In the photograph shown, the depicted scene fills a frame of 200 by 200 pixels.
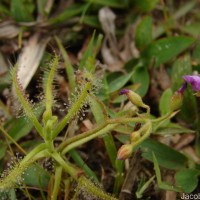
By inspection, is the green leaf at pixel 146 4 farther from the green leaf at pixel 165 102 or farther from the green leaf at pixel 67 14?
the green leaf at pixel 165 102

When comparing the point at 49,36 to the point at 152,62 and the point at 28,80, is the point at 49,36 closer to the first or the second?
the point at 28,80

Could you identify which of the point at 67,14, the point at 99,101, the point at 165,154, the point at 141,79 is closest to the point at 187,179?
the point at 165,154

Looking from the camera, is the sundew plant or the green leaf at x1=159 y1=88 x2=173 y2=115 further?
the green leaf at x1=159 y1=88 x2=173 y2=115

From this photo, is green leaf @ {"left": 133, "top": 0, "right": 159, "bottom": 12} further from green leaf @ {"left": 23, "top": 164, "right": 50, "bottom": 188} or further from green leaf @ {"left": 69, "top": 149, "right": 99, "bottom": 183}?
green leaf @ {"left": 23, "top": 164, "right": 50, "bottom": 188}

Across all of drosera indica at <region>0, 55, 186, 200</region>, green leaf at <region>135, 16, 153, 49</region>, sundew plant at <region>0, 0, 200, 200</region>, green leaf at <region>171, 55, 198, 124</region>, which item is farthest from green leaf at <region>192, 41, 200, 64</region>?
drosera indica at <region>0, 55, 186, 200</region>

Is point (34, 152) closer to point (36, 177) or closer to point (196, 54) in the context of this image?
point (36, 177)

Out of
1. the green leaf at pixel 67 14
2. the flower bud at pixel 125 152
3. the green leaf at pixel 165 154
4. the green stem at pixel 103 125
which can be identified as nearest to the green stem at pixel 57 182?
the green stem at pixel 103 125
